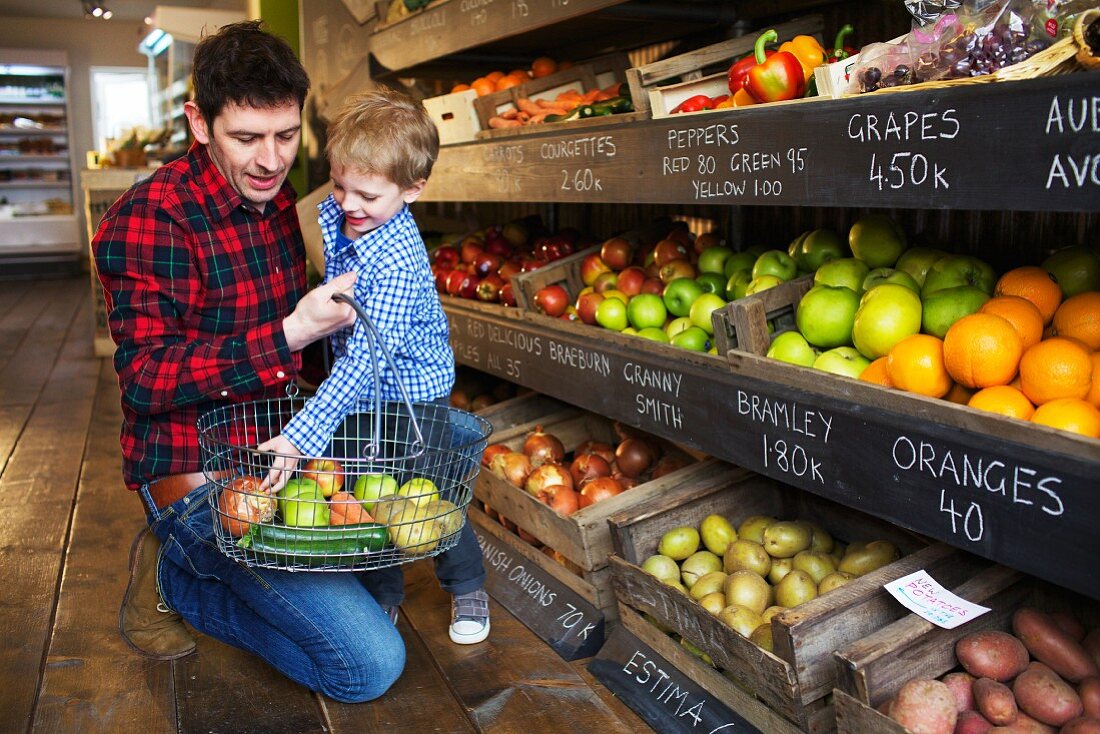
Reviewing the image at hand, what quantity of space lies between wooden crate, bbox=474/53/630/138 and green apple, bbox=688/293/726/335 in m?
1.16

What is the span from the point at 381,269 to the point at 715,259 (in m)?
1.08

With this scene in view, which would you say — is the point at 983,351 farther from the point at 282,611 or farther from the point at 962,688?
the point at 282,611

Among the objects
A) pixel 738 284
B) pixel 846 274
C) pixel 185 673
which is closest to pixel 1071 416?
pixel 846 274

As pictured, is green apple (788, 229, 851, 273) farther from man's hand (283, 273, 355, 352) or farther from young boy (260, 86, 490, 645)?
man's hand (283, 273, 355, 352)

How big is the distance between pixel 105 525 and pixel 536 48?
2.58 meters

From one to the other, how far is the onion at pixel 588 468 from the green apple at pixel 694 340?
0.62 metres

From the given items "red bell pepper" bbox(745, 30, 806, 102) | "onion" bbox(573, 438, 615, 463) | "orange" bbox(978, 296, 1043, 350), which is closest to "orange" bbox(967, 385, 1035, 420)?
"orange" bbox(978, 296, 1043, 350)

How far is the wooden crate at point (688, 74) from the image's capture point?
8.38 ft

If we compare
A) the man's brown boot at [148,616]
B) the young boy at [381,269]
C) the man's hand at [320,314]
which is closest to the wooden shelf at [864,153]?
the young boy at [381,269]

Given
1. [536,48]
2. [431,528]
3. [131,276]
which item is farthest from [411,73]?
[431,528]

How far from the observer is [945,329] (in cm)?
201

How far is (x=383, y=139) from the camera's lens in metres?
A: 2.27

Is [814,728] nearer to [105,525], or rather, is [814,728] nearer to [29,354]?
[105,525]

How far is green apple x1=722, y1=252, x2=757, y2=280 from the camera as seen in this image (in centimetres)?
282
